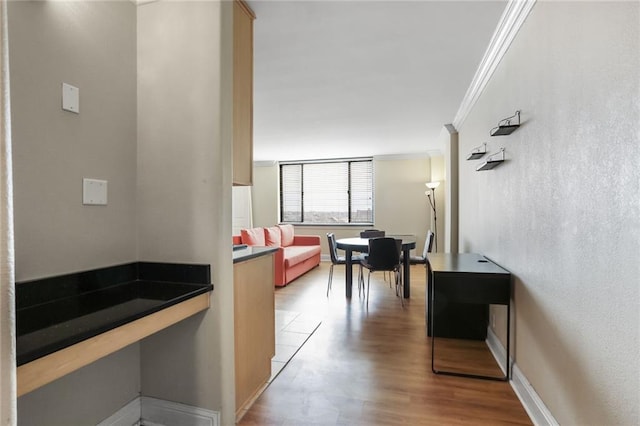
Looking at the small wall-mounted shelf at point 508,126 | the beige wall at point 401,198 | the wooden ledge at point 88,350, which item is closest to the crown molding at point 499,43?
the small wall-mounted shelf at point 508,126

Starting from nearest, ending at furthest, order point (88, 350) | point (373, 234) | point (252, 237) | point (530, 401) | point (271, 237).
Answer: point (88, 350) → point (530, 401) → point (373, 234) → point (252, 237) → point (271, 237)

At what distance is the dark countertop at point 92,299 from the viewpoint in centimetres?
96

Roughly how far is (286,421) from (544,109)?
215cm

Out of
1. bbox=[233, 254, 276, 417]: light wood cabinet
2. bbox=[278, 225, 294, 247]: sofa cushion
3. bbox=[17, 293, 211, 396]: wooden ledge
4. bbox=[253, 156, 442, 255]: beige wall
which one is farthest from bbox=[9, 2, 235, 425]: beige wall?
bbox=[253, 156, 442, 255]: beige wall

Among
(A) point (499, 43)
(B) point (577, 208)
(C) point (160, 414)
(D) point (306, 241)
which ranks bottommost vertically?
(C) point (160, 414)

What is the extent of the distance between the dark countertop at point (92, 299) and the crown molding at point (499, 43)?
90.9 inches

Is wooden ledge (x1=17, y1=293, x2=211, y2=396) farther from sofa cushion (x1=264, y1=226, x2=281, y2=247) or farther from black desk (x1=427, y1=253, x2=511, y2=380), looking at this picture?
sofa cushion (x1=264, y1=226, x2=281, y2=247)

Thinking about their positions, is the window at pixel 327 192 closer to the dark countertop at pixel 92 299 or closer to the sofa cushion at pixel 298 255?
the sofa cushion at pixel 298 255

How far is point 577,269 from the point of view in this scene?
1.38 metres

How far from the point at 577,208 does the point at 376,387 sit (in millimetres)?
1551

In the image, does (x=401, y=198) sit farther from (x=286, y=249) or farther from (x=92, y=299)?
(x=92, y=299)

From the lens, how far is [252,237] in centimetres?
539

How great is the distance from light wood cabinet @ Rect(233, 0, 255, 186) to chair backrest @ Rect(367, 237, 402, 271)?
2383mm

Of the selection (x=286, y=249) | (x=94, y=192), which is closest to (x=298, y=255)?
(x=286, y=249)
